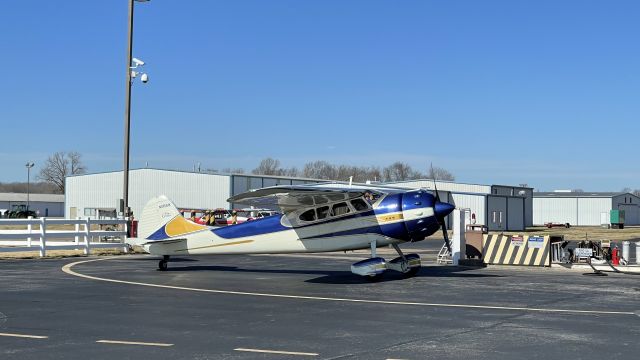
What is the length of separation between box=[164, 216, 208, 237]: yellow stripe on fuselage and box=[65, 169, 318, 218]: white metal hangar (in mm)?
48466

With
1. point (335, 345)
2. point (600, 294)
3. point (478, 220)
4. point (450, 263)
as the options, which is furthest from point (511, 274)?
point (478, 220)

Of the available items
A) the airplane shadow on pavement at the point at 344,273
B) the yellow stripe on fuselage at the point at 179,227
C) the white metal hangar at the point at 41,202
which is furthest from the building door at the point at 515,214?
the white metal hangar at the point at 41,202

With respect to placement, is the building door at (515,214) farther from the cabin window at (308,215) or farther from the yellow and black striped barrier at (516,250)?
the cabin window at (308,215)

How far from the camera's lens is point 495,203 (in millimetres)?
66000

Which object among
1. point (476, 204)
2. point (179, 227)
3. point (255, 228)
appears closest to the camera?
point (255, 228)

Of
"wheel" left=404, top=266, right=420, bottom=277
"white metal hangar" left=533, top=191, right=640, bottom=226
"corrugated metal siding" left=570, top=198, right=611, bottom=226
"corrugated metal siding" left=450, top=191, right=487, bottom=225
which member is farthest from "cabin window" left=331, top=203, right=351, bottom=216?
"corrugated metal siding" left=570, top=198, right=611, bottom=226

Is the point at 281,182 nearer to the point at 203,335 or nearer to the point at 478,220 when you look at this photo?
the point at 478,220

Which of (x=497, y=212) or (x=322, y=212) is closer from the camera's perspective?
(x=322, y=212)

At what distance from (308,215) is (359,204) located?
5.14 feet

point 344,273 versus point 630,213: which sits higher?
point 630,213

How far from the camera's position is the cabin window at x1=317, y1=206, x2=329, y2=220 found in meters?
19.5

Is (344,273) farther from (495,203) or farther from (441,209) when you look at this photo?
(495,203)

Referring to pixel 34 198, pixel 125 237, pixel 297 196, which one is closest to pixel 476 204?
pixel 125 237

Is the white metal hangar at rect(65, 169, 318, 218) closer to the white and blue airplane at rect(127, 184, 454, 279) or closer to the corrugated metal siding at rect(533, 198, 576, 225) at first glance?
the corrugated metal siding at rect(533, 198, 576, 225)
